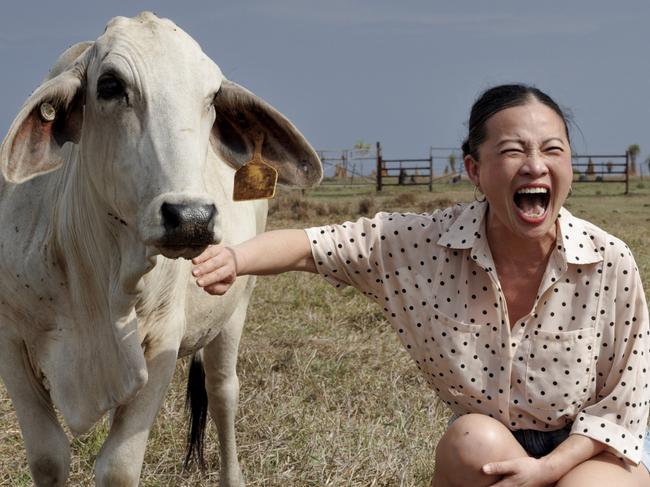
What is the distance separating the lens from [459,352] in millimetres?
2902

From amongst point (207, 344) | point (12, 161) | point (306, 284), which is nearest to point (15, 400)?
point (12, 161)

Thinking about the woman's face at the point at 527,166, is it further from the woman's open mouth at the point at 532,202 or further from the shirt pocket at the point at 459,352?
the shirt pocket at the point at 459,352

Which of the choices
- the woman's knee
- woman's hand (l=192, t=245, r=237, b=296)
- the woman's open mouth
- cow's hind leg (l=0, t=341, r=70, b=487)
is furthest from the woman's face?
cow's hind leg (l=0, t=341, r=70, b=487)

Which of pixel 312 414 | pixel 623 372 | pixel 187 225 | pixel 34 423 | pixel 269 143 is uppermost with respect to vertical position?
pixel 269 143

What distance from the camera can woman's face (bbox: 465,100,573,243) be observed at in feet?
8.87

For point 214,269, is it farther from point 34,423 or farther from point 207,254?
point 34,423

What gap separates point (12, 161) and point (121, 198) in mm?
311

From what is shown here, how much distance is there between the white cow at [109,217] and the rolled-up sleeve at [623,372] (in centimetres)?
95

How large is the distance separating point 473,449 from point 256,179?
1.01 m

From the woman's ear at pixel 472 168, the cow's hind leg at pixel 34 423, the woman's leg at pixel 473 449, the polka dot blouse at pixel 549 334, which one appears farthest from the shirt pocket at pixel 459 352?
the cow's hind leg at pixel 34 423

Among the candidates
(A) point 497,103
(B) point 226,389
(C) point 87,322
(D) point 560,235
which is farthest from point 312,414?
(A) point 497,103

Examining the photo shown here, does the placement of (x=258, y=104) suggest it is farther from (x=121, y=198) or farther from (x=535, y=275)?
(x=535, y=275)

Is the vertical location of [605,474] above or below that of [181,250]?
below

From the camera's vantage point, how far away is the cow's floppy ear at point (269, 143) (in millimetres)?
3064
